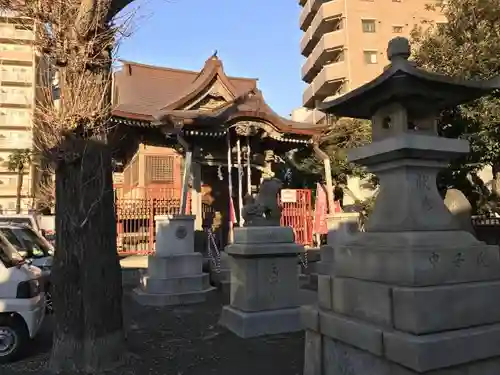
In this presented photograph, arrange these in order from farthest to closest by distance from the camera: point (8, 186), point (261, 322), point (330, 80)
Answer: point (8, 186), point (330, 80), point (261, 322)

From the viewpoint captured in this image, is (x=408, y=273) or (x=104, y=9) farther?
(x=104, y=9)

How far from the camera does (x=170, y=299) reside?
9.59 m

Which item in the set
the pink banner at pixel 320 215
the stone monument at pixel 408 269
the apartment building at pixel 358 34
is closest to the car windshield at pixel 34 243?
the stone monument at pixel 408 269

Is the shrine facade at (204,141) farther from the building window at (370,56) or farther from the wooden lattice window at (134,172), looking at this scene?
the building window at (370,56)

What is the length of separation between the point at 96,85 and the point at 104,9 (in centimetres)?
102

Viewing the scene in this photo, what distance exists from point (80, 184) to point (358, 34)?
31.2 m

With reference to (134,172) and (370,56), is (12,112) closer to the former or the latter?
(134,172)

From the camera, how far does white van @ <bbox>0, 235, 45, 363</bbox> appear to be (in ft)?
18.0

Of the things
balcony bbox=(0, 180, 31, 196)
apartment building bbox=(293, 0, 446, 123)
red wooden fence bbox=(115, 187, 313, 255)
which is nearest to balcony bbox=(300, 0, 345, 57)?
apartment building bbox=(293, 0, 446, 123)

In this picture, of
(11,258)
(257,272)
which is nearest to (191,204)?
(257,272)

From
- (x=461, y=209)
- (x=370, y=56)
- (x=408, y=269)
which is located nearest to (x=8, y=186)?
(x=370, y=56)

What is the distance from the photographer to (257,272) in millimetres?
7066

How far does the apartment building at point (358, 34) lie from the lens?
31.9 m

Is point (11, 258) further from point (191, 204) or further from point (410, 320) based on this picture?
point (191, 204)
